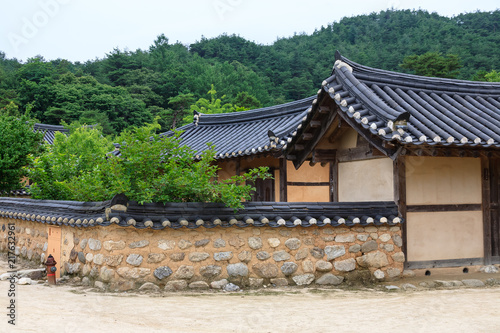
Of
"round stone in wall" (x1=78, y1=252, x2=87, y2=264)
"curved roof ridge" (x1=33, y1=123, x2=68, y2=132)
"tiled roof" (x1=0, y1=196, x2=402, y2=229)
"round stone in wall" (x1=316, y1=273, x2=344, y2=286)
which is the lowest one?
"round stone in wall" (x1=316, y1=273, x2=344, y2=286)

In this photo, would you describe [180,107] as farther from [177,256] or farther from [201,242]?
[177,256]

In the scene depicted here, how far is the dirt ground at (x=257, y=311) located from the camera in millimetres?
5785

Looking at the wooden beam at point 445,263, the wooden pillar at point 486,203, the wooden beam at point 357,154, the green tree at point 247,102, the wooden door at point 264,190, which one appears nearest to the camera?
the wooden beam at point 445,263

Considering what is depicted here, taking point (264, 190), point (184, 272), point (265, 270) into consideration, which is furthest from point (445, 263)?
point (264, 190)

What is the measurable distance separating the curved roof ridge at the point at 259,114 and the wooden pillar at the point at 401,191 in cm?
598

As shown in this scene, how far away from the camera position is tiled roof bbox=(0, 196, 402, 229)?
300 inches

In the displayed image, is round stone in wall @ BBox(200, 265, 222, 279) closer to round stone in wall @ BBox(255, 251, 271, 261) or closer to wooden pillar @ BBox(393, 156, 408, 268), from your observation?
round stone in wall @ BBox(255, 251, 271, 261)

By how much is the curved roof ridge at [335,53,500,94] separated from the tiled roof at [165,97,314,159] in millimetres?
2670

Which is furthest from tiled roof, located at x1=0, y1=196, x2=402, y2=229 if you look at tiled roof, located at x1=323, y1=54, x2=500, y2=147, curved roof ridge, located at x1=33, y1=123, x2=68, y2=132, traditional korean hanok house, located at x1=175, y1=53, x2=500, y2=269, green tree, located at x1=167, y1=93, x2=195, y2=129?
green tree, located at x1=167, y1=93, x2=195, y2=129

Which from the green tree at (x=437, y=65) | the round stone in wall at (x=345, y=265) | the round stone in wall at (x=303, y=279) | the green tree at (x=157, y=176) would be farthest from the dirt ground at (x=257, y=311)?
the green tree at (x=437, y=65)

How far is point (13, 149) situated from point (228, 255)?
37.7 ft

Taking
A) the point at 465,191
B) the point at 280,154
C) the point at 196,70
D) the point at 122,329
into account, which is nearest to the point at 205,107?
the point at 196,70

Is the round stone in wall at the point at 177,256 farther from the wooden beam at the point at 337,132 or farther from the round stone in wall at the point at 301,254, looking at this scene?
the wooden beam at the point at 337,132

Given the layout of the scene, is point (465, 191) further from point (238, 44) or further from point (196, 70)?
point (238, 44)
